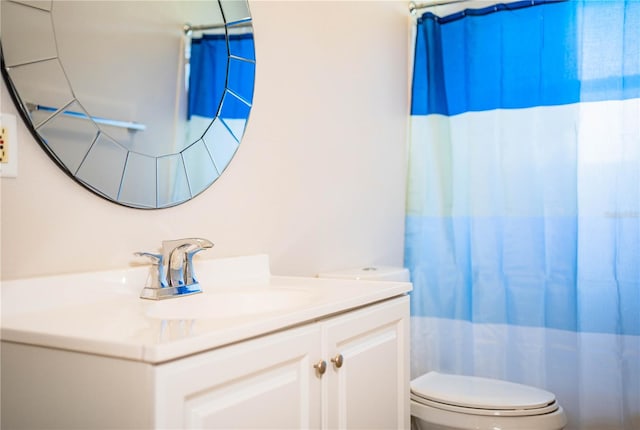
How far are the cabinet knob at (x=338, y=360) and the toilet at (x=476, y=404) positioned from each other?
31.2 inches

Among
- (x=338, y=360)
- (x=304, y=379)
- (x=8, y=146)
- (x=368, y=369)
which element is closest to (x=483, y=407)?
(x=368, y=369)

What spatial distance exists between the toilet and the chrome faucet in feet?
2.29

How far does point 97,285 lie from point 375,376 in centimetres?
62

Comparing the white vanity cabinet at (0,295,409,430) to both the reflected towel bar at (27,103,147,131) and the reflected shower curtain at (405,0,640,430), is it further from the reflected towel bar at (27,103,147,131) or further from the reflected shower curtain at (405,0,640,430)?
the reflected shower curtain at (405,0,640,430)

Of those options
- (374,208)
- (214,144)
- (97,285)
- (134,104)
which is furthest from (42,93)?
(374,208)

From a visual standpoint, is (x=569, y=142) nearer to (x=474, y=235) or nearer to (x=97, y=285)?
(x=474, y=235)

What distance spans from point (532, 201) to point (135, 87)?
1623 millimetres

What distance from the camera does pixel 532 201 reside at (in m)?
2.39

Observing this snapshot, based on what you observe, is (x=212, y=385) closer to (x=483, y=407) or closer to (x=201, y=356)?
(x=201, y=356)

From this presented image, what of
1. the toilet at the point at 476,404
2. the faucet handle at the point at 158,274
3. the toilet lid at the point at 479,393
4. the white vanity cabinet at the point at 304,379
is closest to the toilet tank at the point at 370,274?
the toilet at the point at 476,404

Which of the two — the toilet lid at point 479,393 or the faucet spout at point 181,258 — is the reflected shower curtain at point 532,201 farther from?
the faucet spout at point 181,258

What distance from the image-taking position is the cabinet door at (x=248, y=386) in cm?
84

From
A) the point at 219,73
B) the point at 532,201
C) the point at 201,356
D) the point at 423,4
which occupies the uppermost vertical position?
the point at 423,4

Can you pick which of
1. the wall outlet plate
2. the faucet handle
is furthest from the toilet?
the wall outlet plate
